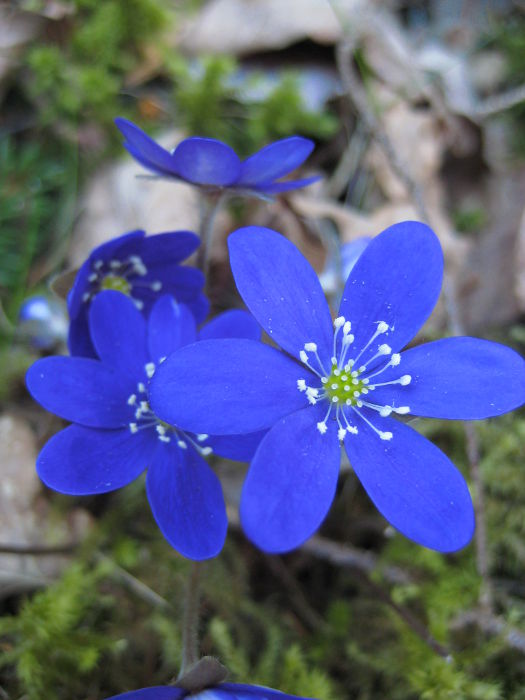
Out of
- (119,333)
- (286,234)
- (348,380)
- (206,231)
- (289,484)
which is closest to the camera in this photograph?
(289,484)


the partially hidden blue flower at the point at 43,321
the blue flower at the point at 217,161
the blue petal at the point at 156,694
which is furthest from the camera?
the partially hidden blue flower at the point at 43,321

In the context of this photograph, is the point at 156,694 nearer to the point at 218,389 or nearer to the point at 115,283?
the point at 218,389

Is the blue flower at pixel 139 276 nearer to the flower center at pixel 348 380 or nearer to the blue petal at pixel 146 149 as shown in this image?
the blue petal at pixel 146 149

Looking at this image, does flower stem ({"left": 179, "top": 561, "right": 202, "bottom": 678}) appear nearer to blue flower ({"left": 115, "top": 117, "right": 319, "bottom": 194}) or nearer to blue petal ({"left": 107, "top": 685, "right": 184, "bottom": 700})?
blue petal ({"left": 107, "top": 685, "right": 184, "bottom": 700})

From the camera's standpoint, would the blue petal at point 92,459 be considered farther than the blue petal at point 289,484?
Yes

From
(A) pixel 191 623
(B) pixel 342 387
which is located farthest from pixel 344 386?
(A) pixel 191 623

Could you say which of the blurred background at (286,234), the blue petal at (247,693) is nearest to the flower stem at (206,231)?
the blurred background at (286,234)

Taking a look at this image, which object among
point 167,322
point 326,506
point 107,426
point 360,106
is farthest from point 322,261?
point 326,506
